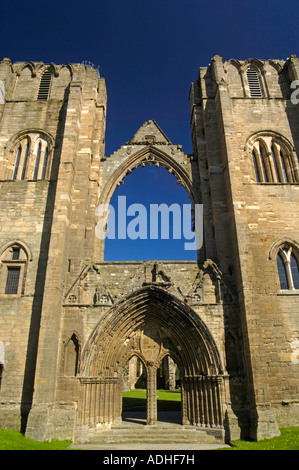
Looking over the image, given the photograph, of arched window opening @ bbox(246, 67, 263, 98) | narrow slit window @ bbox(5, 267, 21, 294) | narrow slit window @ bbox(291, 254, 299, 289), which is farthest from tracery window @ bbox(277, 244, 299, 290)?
narrow slit window @ bbox(5, 267, 21, 294)

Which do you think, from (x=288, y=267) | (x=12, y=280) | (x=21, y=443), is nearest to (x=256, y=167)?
(x=288, y=267)

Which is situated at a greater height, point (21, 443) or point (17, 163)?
point (17, 163)

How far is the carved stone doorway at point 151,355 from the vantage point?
11.0 meters

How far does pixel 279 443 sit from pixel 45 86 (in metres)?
17.5

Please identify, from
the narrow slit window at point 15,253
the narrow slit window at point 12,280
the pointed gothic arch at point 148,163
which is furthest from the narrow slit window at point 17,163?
the narrow slit window at point 12,280

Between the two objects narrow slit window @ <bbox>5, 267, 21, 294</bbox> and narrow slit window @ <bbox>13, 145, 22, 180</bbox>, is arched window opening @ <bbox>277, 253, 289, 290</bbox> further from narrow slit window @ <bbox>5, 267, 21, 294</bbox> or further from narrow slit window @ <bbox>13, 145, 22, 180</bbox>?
narrow slit window @ <bbox>13, 145, 22, 180</bbox>

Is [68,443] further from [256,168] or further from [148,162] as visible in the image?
[256,168]

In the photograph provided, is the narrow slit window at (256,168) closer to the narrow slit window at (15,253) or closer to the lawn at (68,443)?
the lawn at (68,443)

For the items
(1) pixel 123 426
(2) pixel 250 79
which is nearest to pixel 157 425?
(1) pixel 123 426

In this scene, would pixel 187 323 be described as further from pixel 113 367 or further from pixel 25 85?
pixel 25 85

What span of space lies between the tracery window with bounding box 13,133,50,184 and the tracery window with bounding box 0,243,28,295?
3.46 m

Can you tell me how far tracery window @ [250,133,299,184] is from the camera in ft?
47.4

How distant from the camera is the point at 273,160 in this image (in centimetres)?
1482
